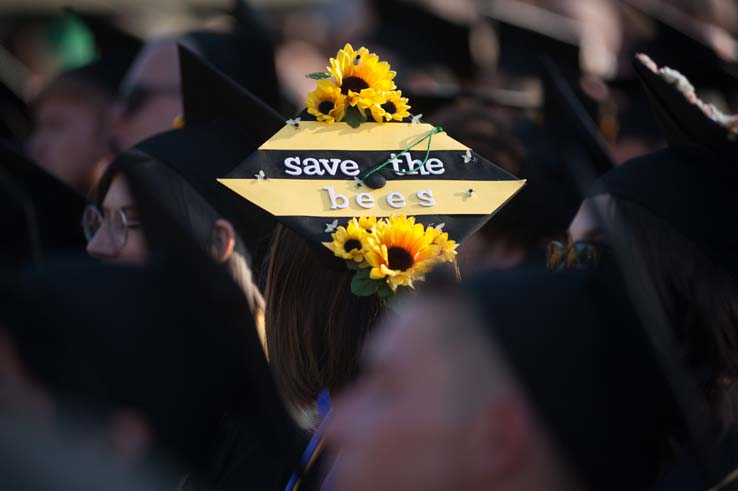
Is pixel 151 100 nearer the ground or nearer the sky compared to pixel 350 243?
nearer the ground

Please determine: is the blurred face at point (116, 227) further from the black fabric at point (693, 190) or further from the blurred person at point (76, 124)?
the black fabric at point (693, 190)

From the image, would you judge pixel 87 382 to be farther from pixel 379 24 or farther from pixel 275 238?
pixel 379 24

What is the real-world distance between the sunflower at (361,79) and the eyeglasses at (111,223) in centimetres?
93

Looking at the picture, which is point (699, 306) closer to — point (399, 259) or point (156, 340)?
point (399, 259)

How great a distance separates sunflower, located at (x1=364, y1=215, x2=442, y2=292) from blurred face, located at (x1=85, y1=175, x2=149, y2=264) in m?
1.09

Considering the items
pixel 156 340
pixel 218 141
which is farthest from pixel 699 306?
pixel 218 141

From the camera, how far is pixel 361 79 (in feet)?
8.63

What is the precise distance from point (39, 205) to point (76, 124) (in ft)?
4.08

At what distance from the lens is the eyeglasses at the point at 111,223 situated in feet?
10.8

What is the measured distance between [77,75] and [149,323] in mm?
3270

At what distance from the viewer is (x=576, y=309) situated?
187 cm

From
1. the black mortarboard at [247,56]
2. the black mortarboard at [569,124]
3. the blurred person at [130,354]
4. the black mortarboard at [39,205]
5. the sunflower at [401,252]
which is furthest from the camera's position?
the black mortarboard at [569,124]

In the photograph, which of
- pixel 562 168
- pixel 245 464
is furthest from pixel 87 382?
pixel 562 168

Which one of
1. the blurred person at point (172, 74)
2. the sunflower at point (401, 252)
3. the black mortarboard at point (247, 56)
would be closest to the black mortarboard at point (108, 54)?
the blurred person at point (172, 74)
